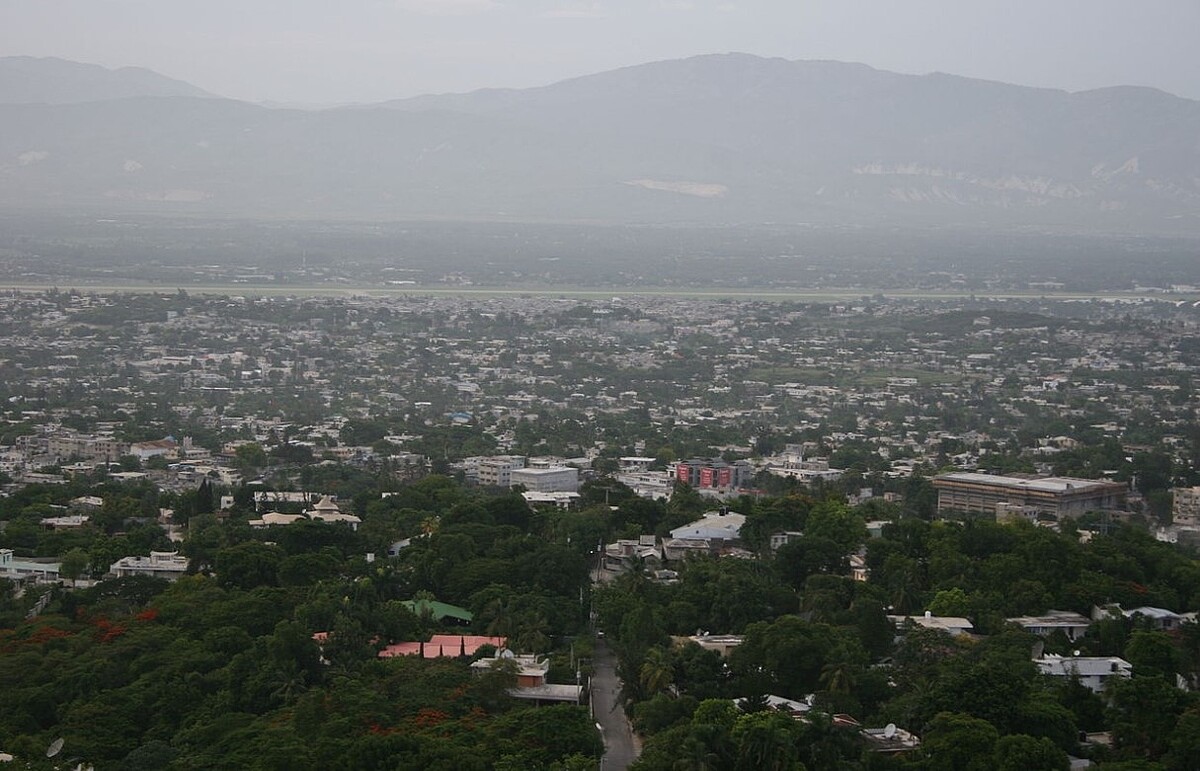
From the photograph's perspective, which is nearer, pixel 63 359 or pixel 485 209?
pixel 63 359

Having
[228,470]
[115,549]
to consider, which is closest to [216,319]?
[228,470]

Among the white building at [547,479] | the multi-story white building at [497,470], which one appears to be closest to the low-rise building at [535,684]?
the white building at [547,479]

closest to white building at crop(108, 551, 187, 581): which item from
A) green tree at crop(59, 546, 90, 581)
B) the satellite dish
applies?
green tree at crop(59, 546, 90, 581)

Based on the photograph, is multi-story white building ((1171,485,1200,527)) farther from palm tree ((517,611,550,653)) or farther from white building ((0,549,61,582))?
white building ((0,549,61,582))

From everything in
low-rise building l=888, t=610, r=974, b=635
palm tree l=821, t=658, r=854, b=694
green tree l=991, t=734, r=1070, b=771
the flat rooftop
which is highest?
green tree l=991, t=734, r=1070, b=771

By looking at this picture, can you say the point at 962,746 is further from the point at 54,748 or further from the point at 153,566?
the point at 153,566

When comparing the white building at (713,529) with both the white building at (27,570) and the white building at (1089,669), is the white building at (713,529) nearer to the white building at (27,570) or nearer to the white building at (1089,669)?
the white building at (1089,669)

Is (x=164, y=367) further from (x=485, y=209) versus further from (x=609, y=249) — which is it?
(x=485, y=209)

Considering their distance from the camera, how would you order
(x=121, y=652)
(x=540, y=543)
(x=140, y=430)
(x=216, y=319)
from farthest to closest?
1. (x=216, y=319)
2. (x=140, y=430)
3. (x=540, y=543)
4. (x=121, y=652)
